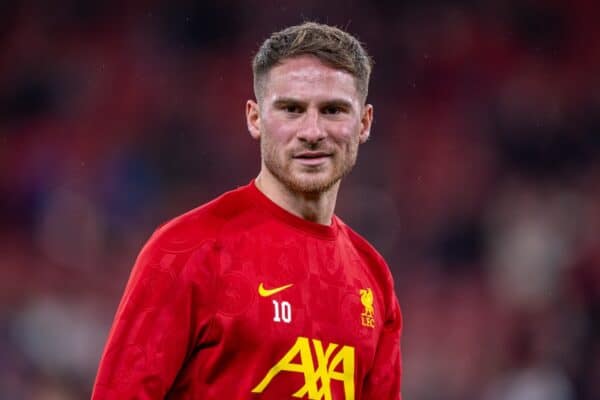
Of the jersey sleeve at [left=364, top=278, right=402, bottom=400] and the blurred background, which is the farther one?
the blurred background

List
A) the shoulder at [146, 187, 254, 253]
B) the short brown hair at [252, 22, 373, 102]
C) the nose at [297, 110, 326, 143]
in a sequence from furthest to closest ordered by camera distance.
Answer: the short brown hair at [252, 22, 373, 102] → the nose at [297, 110, 326, 143] → the shoulder at [146, 187, 254, 253]

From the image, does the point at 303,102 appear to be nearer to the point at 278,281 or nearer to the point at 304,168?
the point at 304,168

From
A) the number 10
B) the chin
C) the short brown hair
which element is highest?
the short brown hair

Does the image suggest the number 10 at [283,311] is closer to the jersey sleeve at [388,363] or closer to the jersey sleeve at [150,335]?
the jersey sleeve at [150,335]

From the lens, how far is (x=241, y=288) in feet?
10.2

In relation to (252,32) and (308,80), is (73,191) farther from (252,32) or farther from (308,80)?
(308,80)

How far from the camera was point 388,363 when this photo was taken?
138 inches

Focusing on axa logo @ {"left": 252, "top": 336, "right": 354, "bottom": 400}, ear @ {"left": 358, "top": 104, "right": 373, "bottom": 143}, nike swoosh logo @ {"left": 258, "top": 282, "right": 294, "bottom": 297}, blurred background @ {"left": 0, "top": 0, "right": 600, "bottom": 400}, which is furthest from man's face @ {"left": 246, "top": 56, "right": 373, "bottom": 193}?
blurred background @ {"left": 0, "top": 0, "right": 600, "bottom": 400}

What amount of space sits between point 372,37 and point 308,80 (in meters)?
7.63

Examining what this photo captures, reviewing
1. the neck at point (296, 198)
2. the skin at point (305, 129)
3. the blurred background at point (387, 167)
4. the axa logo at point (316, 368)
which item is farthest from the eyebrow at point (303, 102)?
the blurred background at point (387, 167)

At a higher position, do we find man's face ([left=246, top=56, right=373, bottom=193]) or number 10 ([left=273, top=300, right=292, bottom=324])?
man's face ([left=246, top=56, right=373, bottom=193])

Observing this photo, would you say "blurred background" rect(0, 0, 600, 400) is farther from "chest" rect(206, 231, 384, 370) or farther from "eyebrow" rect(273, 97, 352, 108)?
"eyebrow" rect(273, 97, 352, 108)

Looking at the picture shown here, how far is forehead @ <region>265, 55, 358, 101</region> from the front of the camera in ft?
10.6

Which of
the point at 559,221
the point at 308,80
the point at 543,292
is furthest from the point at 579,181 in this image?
the point at 308,80
